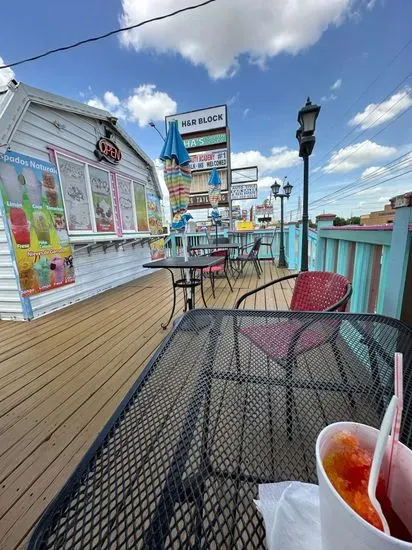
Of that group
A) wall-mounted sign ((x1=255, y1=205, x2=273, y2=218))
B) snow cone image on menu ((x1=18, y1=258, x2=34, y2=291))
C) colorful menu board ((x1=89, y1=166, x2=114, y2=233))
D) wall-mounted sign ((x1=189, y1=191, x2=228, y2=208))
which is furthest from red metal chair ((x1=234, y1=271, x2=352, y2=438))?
wall-mounted sign ((x1=255, y1=205, x2=273, y2=218))

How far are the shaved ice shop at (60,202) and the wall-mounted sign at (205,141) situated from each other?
409 centimetres

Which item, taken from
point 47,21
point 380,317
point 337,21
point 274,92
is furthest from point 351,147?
point 380,317

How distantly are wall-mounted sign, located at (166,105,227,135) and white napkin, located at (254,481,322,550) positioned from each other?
10508mm

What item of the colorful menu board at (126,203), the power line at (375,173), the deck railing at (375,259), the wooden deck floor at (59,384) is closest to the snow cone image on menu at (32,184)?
the wooden deck floor at (59,384)

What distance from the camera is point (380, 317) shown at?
0.98 m

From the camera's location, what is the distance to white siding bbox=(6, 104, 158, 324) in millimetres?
3443

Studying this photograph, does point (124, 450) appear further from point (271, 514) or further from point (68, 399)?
point (68, 399)

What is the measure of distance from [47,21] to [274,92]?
9.82 metres

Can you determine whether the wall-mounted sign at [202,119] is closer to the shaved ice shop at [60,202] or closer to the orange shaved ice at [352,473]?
the shaved ice shop at [60,202]

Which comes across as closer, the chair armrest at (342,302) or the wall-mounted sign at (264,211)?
the chair armrest at (342,302)

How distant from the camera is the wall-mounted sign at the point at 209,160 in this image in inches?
361

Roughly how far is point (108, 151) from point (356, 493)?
5892mm

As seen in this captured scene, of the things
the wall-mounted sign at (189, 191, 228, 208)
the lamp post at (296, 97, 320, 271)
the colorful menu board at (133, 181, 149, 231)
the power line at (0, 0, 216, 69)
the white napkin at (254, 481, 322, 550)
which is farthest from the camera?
the wall-mounted sign at (189, 191, 228, 208)

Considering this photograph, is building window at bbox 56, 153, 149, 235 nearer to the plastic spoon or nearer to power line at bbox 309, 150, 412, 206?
the plastic spoon
